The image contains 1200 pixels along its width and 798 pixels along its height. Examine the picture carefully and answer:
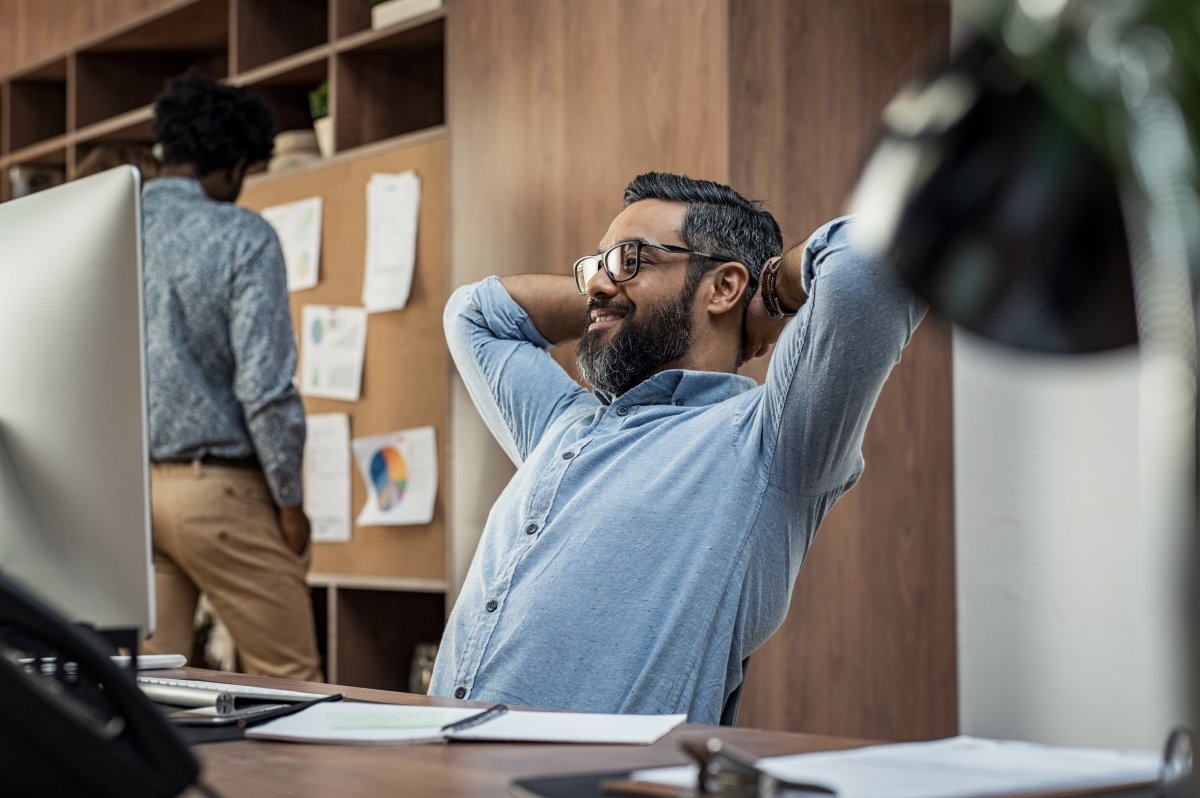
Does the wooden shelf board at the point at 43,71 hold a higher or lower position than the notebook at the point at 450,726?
higher

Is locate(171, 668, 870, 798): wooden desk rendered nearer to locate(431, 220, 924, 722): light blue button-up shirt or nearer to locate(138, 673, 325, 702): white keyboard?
locate(138, 673, 325, 702): white keyboard

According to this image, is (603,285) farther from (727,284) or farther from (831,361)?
(831,361)

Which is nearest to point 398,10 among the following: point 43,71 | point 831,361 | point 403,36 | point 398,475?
point 403,36

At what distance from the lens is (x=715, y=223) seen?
1968 mm

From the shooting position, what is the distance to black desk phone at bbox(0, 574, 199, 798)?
0.62 metres

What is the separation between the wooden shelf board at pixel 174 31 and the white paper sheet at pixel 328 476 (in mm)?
1310

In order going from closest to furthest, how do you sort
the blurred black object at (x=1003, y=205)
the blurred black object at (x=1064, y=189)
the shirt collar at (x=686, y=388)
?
1. the blurred black object at (x=1064, y=189)
2. the blurred black object at (x=1003, y=205)
3. the shirt collar at (x=686, y=388)

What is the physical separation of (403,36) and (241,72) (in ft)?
2.20

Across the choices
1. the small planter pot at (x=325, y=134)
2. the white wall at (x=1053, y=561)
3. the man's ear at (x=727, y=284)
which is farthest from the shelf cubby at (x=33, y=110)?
the man's ear at (x=727, y=284)

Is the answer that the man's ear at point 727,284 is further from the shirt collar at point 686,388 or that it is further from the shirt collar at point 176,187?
the shirt collar at point 176,187

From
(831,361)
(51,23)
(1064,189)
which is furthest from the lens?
(51,23)

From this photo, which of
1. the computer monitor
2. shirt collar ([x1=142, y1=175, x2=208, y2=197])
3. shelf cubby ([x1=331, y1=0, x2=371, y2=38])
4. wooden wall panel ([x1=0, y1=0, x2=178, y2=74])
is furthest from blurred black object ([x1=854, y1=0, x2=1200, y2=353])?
wooden wall panel ([x1=0, y1=0, x2=178, y2=74])

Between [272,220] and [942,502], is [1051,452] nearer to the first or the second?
[942,502]

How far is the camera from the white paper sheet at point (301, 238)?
3422 millimetres
